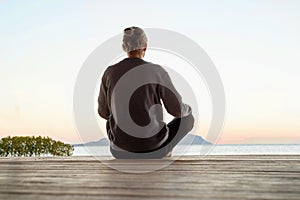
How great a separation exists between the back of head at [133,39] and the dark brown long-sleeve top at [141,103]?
89 mm

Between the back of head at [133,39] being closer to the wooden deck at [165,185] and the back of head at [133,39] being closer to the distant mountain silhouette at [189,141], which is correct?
the distant mountain silhouette at [189,141]

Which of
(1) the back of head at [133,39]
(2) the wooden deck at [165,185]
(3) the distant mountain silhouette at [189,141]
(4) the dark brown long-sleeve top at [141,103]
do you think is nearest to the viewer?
(2) the wooden deck at [165,185]

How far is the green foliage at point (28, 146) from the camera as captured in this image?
221 inches

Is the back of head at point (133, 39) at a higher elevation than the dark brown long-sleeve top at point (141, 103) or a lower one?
higher

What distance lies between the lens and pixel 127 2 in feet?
33.8

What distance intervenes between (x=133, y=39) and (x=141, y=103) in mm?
410

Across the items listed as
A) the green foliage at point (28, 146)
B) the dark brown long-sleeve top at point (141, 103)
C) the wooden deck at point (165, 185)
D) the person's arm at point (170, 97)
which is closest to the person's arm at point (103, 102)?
the dark brown long-sleeve top at point (141, 103)

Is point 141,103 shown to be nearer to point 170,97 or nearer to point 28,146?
point 170,97

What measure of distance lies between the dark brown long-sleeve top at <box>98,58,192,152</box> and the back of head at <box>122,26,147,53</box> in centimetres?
9

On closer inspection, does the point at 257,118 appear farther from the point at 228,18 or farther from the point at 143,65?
the point at 143,65

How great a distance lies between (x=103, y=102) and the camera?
2.55 meters

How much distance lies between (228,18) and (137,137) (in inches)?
393

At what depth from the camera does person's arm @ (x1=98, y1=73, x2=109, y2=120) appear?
2522mm

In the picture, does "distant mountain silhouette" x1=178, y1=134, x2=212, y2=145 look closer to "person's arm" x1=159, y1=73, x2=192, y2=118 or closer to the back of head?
"person's arm" x1=159, y1=73, x2=192, y2=118
